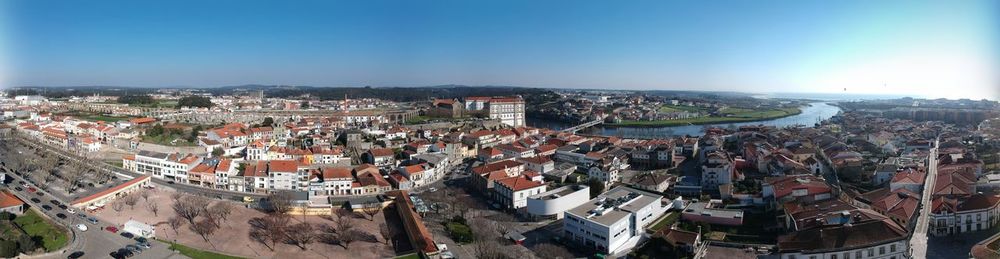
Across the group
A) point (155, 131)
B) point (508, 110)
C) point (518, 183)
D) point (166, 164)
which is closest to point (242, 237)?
point (518, 183)

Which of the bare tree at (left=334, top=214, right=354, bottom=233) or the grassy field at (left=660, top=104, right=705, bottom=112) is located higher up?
the grassy field at (left=660, top=104, right=705, bottom=112)

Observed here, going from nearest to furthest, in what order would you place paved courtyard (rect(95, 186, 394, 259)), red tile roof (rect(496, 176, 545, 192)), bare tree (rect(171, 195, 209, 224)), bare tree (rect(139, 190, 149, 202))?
1. paved courtyard (rect(95, 186, 394, 259))
2. bare tree (rect(171, 195, 209, 224))
3. red tile roof (rect(496, 176, 545, 192))
4. bare tree (rect(139, 190, 149, 202))

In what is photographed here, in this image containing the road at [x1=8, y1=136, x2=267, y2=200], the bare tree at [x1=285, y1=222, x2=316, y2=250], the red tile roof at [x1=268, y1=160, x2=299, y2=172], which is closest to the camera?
the bare tree at [x1=285, y1=222, x2=316, y2=250]

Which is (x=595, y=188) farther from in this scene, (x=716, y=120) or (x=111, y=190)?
(x=716, y=120)

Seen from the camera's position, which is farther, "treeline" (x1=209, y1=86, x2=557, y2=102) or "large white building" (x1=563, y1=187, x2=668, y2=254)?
"treeline" (x1=209, y1=86, x2=557, y2=102)

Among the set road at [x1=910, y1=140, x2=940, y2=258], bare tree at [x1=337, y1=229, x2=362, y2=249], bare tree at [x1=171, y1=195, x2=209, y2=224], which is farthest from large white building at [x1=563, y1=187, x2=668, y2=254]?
bare tree at [x1=171, y1=195, x2=209, y2=224]

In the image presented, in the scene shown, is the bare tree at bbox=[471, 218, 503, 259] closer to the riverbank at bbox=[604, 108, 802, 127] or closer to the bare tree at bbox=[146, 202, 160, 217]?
the bare tree at bbox=[146, 202, 160, 217]

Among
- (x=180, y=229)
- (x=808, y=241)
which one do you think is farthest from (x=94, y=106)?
(x=808, y=241)
